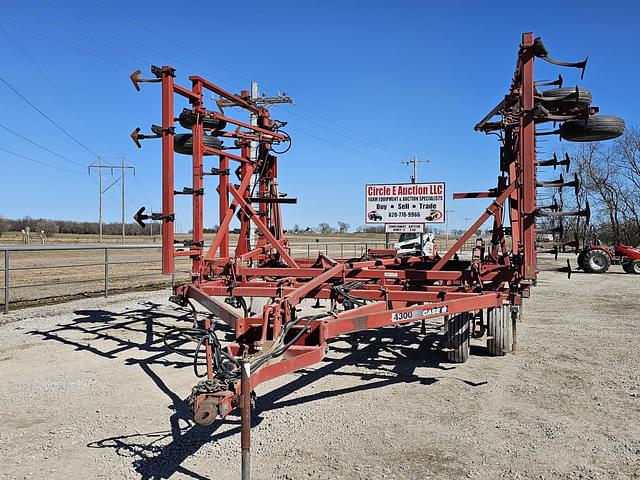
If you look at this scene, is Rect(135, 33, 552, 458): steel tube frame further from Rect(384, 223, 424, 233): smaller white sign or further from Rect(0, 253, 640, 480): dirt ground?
Rect(384, 223, 424, 233): smaller white sign

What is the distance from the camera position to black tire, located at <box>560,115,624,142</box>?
629 centimetres

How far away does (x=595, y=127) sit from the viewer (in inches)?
248

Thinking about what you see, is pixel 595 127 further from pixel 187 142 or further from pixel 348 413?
pixel 187 142

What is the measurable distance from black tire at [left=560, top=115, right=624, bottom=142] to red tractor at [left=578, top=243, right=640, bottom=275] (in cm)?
1972

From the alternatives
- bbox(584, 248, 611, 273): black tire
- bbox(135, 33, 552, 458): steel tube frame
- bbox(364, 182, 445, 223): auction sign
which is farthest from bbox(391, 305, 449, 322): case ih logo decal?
bbox(584, 248, 611, 273): black tire

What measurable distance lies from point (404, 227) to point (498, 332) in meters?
8.66

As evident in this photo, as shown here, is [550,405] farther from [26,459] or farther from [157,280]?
[157,280]

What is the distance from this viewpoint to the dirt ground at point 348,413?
396 cm

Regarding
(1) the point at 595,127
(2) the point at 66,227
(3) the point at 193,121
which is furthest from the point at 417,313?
(2) the point at 66,227

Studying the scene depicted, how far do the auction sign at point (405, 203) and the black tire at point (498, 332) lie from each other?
811cm

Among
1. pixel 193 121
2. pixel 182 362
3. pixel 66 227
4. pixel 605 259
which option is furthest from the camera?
pixel 66 227

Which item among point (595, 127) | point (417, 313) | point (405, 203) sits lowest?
point (417, 313)

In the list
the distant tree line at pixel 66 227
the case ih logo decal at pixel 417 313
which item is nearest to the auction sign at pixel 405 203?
the case ih logo decal at pixel 417 313

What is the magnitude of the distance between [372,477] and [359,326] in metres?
1.23
